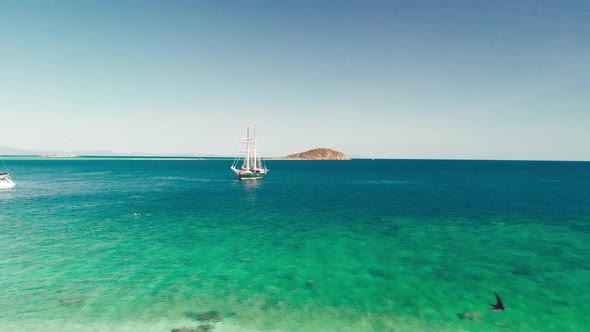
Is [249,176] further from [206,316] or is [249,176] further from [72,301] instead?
[206,316]

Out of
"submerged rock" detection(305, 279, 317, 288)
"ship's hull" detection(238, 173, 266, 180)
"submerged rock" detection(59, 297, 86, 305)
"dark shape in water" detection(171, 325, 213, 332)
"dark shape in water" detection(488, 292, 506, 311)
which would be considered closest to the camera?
"dark shape in water" detection(171, 325, 213, 332)

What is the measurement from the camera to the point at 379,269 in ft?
91.7

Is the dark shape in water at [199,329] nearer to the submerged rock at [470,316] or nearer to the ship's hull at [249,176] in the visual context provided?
the submerged rock at [470,316]

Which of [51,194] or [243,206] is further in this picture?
[51,194]

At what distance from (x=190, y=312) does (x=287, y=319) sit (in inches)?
267

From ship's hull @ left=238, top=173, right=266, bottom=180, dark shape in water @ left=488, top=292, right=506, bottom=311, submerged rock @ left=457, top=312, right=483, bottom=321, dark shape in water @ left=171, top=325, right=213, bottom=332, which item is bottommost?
dark shape in water @ left=171, top=325, right=213, bottom=332

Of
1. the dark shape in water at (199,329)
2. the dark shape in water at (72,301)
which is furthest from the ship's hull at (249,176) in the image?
the dark shape in water at (199,329)

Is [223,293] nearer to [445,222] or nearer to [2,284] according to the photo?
[2,284]

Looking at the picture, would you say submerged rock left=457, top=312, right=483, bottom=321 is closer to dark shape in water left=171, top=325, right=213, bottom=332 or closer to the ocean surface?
the ocean surface

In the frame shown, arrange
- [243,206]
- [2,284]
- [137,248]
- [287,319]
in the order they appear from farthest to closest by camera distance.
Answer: [243,206]
[137,248]
[2,284]
[287,319]

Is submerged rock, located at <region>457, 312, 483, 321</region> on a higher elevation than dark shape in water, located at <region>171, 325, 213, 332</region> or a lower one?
higher

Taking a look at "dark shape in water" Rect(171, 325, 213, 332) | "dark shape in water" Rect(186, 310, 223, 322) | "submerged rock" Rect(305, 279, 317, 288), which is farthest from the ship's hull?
"dark shape in water" Rect(171, 325, 213, 332)

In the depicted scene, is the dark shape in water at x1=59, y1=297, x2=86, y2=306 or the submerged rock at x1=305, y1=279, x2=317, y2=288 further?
the submerged rock at x1=305, y1=279, x2=317, y2=288

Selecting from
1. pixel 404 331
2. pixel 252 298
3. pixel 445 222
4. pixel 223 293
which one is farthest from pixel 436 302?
pixel 445 222
